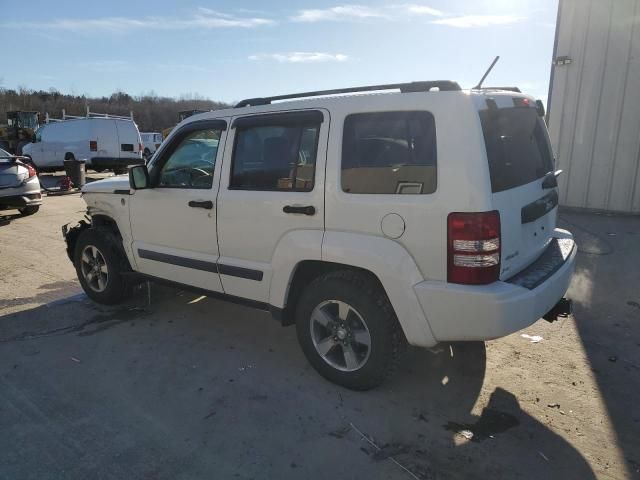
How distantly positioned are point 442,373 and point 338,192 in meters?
1.54

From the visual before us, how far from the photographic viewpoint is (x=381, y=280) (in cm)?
295

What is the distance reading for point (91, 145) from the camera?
1875 centimetres

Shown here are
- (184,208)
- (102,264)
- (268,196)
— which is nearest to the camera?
(268,196)

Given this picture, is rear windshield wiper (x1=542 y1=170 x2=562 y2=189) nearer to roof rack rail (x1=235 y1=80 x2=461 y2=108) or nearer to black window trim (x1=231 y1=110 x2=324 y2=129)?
roof rack rail (x1=235 y1=80 x2=461 y2=108)

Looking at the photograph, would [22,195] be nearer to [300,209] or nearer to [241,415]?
[300,209]

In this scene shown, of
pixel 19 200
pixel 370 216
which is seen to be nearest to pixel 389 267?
pixel 370 216

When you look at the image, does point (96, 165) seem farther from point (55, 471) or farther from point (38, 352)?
point (55, 471)

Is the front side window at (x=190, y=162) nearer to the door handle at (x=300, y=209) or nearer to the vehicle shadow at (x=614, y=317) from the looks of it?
the door handle at (x=300, y=209)

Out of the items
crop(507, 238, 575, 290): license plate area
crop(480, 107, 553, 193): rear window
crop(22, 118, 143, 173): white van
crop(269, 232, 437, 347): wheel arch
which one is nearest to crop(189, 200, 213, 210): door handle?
crop(269, 232, 437, 347): wheel arch

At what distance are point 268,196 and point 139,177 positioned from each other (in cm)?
140

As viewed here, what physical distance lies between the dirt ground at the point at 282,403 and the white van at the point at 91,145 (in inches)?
615

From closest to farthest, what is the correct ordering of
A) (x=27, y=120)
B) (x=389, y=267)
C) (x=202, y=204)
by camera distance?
(x=389, y=267) < (x=202, y=204) < (x=27, y=120)

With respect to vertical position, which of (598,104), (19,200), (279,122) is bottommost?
(19,200)

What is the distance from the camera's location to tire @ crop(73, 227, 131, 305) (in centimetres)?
475
